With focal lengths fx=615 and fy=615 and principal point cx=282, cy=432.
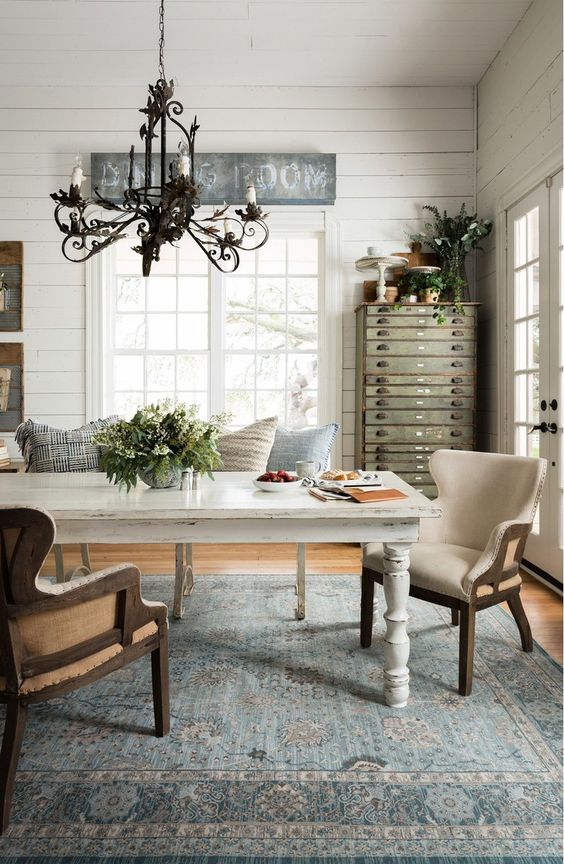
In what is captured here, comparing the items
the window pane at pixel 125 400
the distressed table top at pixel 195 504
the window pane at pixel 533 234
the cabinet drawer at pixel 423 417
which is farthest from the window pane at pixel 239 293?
the distressed table top at pixel 195 504

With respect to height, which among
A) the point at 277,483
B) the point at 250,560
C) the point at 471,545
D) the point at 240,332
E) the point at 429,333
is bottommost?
the point at 250,560

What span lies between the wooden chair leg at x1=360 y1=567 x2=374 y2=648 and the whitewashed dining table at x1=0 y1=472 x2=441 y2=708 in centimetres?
44

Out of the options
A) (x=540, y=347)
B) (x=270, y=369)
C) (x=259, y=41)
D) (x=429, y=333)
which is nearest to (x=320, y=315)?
(x=270, y=369)

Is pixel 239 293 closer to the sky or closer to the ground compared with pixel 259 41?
closer to the ground

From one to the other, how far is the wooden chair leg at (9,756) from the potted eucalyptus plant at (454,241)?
4.09 meters

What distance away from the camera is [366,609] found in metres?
2.81

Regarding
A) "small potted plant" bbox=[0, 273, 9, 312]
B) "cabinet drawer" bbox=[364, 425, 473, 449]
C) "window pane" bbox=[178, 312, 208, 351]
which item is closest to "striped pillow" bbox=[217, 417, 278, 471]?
"cabinet drawer" bbox=[364, 425, 473, 449]

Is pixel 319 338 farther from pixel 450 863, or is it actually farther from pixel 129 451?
pixel 450 863

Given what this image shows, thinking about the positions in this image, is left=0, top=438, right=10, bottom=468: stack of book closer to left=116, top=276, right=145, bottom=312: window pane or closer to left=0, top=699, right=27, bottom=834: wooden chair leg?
left=116, top=276, right=145, bottom=312: window pane

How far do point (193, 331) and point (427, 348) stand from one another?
2028 millimetres

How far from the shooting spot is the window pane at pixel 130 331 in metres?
5.40

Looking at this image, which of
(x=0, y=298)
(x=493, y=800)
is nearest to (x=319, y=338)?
(x=0, y=298)

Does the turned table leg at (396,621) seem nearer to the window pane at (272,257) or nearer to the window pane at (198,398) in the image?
the window pane at (198,398)

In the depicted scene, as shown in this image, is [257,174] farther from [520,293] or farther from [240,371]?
[520,293]
